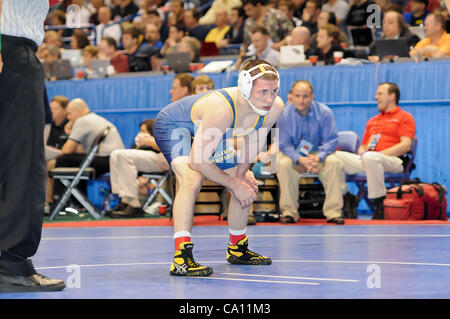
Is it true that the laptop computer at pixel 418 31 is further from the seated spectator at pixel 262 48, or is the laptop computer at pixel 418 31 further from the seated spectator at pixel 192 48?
the seated spectator at pixel 192 48

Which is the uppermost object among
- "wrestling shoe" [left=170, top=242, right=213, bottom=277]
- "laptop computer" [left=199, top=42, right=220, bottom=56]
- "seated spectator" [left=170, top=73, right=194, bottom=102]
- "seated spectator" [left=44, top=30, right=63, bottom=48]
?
"seated spectator" [left=44, top=30, right=63, bottom=48]

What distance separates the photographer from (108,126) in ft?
32.4

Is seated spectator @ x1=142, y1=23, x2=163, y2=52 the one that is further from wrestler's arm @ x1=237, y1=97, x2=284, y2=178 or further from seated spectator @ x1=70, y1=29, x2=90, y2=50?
wrestler's arm @ x1=237, y1=97, x2=284, y2=178

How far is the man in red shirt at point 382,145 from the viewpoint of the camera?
350 inches

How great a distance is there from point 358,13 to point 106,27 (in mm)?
5162

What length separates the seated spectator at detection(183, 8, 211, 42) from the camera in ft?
46.3

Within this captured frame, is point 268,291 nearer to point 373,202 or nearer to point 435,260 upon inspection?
point 435,260

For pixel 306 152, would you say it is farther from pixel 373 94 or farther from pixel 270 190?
pixel 373 94

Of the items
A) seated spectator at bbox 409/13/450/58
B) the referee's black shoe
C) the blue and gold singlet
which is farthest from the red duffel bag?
the referee's black shoe

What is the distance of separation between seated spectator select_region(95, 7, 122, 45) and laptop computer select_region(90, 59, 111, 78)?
2.98 meters

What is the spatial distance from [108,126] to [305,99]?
2.57 meters

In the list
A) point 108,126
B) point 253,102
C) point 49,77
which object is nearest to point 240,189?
point 253,102

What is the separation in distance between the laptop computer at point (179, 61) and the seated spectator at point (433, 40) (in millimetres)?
3037

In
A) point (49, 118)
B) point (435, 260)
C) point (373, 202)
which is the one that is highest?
point (49, 118)
